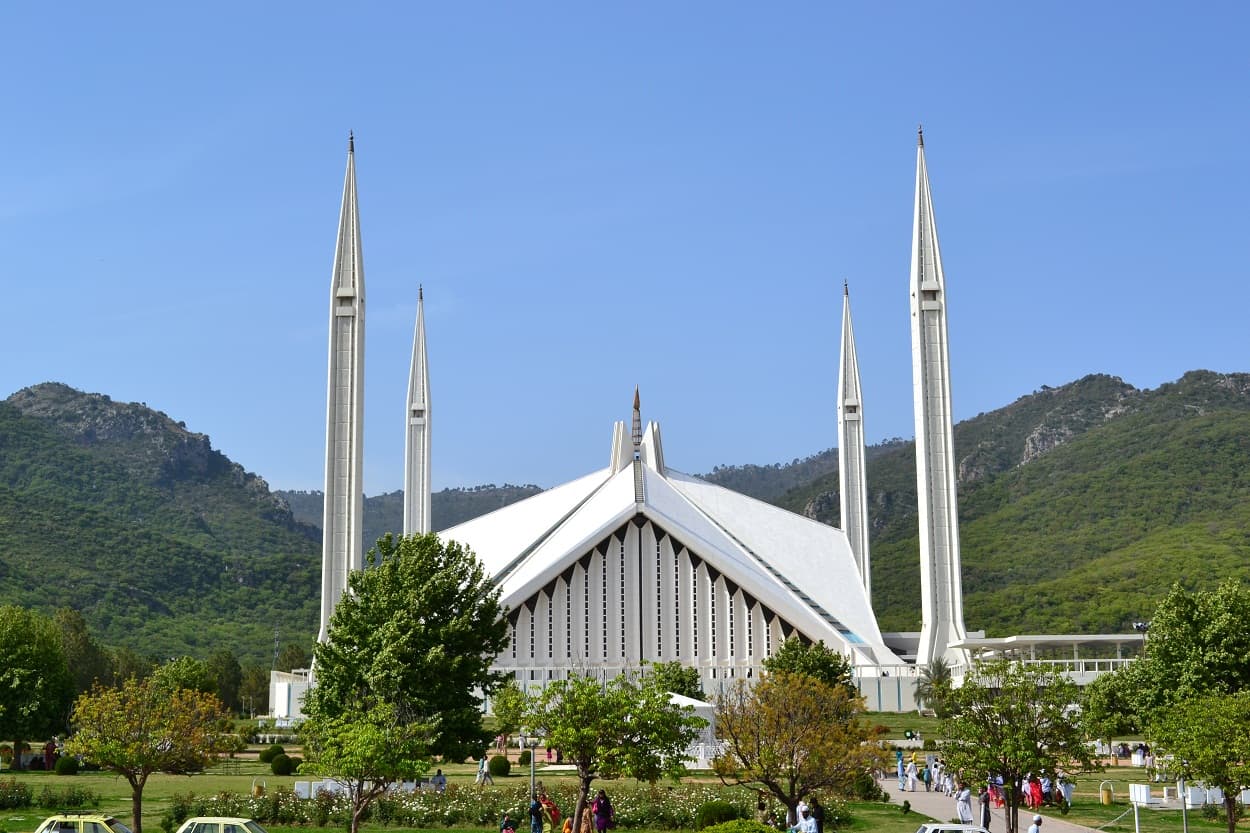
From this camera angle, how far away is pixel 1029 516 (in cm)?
6450

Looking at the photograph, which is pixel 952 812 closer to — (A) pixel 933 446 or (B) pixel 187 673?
(B) pixel 187 673

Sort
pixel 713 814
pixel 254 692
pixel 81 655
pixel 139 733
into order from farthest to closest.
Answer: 1. pixel 254 692
2. pixel 81 655
3. pixel 139 733
4. pixel 713 814

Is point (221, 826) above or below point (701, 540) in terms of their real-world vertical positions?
below

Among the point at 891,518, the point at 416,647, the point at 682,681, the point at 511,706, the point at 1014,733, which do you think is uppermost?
the point at 891,518

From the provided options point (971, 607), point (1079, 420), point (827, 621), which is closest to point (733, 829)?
point (827, 621)

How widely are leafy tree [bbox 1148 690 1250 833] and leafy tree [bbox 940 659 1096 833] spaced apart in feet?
3.27

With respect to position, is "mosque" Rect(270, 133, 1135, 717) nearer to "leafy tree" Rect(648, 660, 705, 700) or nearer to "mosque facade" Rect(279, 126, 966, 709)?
"mosque facade" Rect(279, 126, 966, 709)

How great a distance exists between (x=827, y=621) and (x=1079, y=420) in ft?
165

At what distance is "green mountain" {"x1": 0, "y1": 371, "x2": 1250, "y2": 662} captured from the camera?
50031mm

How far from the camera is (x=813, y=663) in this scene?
26828 mm

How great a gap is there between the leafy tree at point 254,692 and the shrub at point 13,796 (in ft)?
86.2

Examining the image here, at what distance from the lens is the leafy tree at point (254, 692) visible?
44.0m

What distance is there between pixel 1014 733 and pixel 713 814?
3.30 meters

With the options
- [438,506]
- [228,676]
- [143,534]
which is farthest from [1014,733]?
[438,506]
